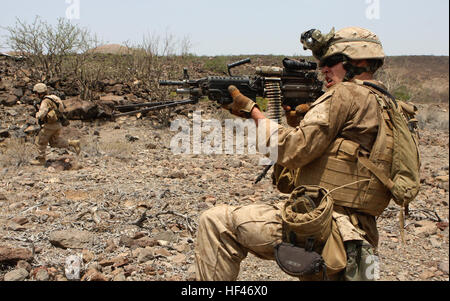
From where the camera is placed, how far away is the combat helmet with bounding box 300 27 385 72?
225 centimetres

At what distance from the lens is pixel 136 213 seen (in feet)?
14.4

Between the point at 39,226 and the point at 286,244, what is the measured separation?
2.92m

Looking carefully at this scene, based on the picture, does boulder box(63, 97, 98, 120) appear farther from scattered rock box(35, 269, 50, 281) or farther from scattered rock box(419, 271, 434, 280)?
scattered rock box(419, 271, 434, 280)

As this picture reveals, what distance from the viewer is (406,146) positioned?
6.77ft

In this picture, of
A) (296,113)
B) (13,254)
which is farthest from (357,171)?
(13,254)

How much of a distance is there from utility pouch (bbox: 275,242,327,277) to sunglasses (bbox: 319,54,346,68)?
1071mm

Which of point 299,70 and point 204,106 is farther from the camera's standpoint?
point 204,106

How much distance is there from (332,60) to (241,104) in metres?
0.59

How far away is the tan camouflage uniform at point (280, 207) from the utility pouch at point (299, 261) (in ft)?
0.36

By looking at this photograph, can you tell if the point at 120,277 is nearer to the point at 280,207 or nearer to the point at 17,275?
the point at 17,275

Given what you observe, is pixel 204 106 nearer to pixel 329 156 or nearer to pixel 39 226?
pixel 39 226

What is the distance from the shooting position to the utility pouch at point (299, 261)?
1.89 meters

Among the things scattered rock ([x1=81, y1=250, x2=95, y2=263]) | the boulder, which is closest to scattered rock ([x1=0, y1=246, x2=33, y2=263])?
scattered rock ([x1=81, y1=250, x2=95, y2=263])
